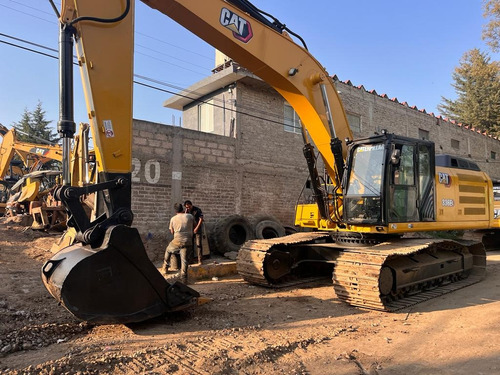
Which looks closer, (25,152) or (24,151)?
(24,151)

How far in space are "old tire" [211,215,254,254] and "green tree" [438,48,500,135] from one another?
3179cm

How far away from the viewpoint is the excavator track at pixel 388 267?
5488 millimetres

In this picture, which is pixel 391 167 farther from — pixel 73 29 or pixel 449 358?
pixel 73 29

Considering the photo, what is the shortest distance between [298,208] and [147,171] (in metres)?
4.19

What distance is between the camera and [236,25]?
5.55 metres

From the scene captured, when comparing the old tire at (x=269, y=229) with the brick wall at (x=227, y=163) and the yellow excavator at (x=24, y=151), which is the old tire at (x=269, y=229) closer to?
the brick wall at (x=227, y=163)

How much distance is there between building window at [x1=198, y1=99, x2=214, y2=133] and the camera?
13742 mm

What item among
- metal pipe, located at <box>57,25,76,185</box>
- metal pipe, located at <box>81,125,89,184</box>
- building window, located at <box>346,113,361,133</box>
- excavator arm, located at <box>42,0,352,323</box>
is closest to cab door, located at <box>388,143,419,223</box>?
excavator arm, located at <box>42,0,352,323</box>

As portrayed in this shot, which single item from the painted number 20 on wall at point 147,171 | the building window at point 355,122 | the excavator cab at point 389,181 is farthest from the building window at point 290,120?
the excavator cab at point 389,181

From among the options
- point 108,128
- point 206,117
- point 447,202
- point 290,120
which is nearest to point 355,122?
point 290,120

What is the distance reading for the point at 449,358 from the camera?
3.81m

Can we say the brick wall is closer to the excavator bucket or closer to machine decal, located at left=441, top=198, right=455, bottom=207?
the excavator bucket

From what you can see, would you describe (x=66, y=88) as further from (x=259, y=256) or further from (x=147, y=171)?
(x=147, y=171)

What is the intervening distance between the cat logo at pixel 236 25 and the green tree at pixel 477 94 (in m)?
35.0
